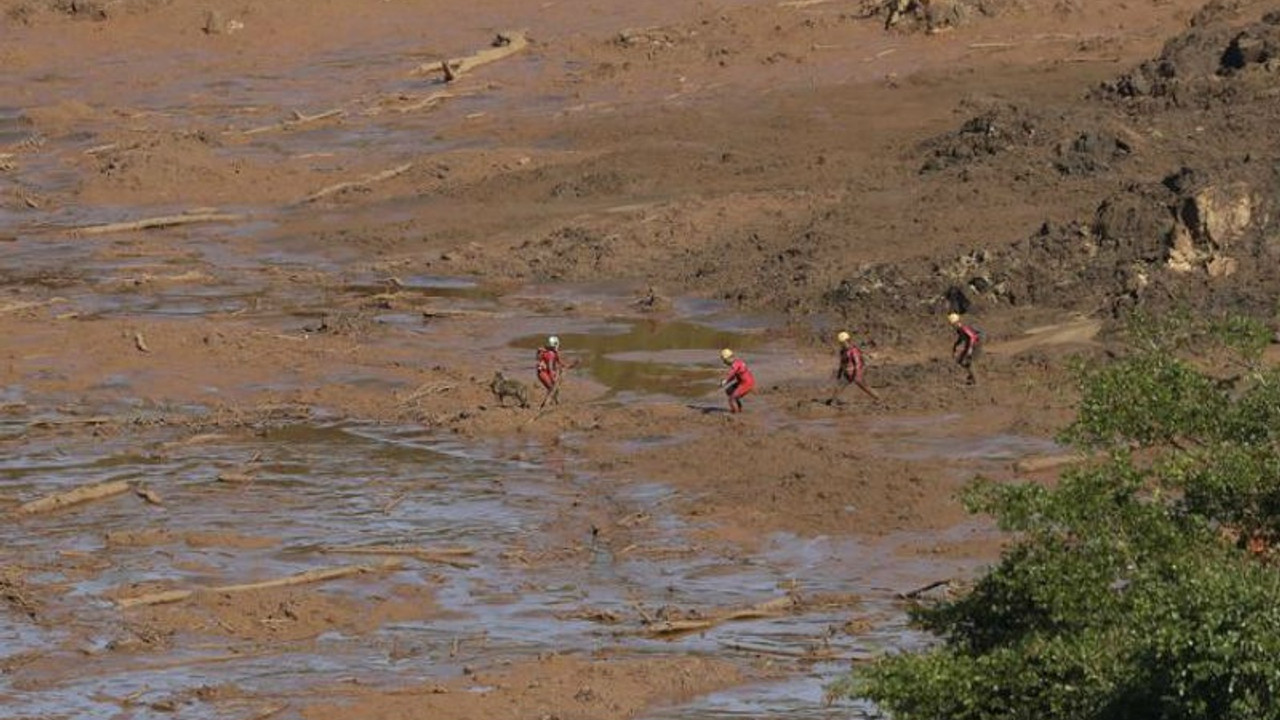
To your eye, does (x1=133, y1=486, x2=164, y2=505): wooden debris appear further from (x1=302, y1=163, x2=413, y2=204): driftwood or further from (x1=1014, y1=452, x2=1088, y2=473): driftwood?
(x1=302, y1=163, x2=413, y2=204): driftwood

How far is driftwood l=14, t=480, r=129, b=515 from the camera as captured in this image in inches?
908

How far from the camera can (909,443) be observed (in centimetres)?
2455

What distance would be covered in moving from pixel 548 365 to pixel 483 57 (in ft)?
63.9

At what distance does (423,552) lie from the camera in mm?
21453

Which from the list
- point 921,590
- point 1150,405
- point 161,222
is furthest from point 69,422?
point 1150,405

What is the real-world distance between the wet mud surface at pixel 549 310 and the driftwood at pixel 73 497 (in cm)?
5

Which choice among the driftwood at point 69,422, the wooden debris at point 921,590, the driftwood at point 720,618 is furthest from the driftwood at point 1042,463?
the driftwood at point 69,422

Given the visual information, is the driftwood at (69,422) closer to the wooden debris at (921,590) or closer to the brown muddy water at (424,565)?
the brown muddy water at (424,565)

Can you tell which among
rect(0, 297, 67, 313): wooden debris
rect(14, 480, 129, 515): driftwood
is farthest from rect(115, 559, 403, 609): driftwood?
rect(0, 297, 67, 313): wooden debris

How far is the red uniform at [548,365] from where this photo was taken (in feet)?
85.9

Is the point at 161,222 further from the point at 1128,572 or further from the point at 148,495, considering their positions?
the point at 1128,572

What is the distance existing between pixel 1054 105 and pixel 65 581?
20.6 metres

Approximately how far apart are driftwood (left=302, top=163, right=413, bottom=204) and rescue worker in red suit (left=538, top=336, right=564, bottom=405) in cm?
1290

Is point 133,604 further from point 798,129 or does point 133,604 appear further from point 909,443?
point 798,129
